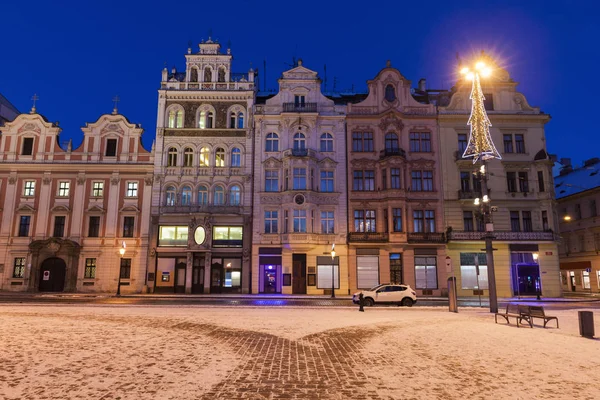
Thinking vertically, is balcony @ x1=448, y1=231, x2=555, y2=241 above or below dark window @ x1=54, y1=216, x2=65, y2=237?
below

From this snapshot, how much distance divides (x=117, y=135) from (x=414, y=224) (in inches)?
1185

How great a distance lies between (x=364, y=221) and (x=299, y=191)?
6.74 meters

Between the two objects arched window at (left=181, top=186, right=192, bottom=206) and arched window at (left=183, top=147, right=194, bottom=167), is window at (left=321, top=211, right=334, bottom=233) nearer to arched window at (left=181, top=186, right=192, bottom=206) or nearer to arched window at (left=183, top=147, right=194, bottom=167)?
arched window at (left=181, top=186, right=192, bottom=206)

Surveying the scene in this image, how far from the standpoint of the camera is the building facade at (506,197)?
1500 inches

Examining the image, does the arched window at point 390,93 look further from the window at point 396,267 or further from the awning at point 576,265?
the awning at point 576,265

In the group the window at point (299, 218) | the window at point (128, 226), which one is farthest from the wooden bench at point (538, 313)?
the window at point (128, 226)

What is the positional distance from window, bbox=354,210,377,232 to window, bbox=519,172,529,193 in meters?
14.3

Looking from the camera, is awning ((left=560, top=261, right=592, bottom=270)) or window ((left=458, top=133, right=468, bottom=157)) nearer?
window ((left=458, top=133, right=468, bottom=157))

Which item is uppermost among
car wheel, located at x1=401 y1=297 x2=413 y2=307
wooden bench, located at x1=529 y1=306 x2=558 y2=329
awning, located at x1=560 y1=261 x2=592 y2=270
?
awning, located at x1=560 y1=261 x2=592 y2=270

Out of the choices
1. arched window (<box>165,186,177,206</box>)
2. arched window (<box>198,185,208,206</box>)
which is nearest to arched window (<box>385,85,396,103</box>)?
arched window (<box>198,185,208,206</box>)

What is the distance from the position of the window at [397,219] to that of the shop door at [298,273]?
8.79 m

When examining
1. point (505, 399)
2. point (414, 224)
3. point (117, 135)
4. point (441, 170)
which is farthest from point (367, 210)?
point (505, 399)

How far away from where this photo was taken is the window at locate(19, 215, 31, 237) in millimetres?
39906

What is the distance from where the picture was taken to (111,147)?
41625 mm
